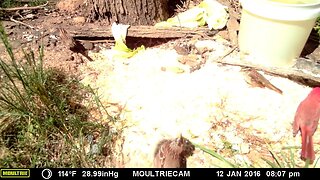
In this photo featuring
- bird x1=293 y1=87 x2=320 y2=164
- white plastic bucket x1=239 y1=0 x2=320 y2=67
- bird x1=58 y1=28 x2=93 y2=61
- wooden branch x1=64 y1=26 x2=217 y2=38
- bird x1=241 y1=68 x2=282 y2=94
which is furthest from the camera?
wooden branch x1=64 y1=26 x2=217 y2=38

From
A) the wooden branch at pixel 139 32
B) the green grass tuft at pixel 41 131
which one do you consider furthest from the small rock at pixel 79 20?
the green grass tuft at pixel 41 131

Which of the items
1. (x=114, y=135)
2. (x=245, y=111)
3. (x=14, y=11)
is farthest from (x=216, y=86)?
(x=14, y=11)

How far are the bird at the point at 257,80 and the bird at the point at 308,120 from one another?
22 cm

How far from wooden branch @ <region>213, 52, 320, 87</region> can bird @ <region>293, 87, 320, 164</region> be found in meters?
0.15

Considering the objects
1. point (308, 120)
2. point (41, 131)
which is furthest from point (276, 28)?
point (41, 131)

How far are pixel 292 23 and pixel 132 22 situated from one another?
1338 mm

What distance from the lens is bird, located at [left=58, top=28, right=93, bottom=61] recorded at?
Answer: 9.34ft

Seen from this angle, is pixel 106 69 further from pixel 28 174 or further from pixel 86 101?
pixel 28 174

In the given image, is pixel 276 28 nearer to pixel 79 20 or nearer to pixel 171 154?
pixel 171 154

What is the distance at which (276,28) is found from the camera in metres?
2.55

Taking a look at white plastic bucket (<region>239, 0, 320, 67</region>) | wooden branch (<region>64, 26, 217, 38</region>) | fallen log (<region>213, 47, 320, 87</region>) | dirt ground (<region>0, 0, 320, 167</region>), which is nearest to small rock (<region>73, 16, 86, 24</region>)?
dirt ground (<region>0, 0, 320, 167</region>)

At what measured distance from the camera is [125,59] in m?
2.89

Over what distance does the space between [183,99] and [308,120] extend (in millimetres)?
838

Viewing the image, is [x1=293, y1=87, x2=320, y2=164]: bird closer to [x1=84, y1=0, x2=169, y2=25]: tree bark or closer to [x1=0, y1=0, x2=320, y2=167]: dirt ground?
[x1=0, y1=0, x2=320, y2=167]: dirt ground
